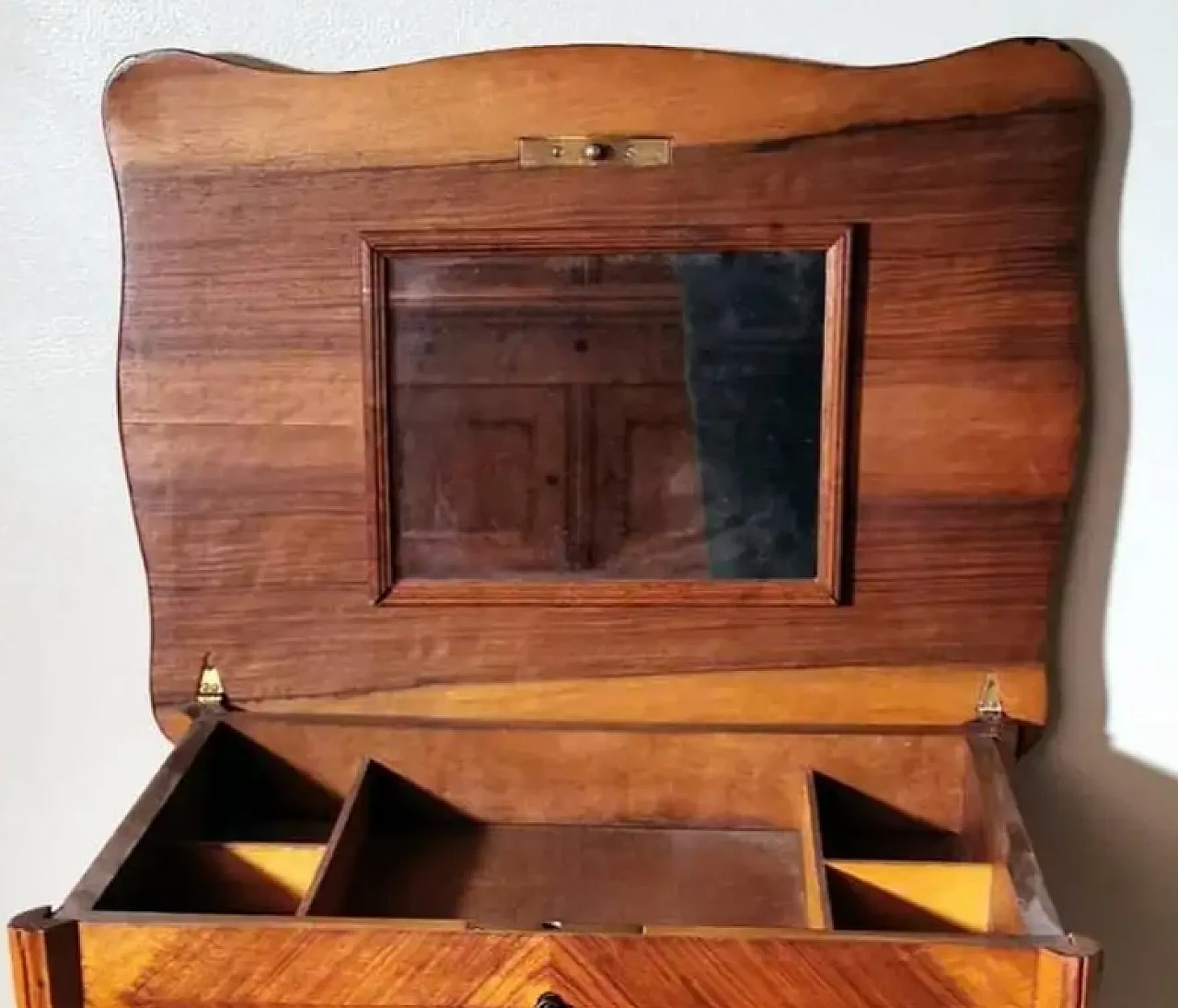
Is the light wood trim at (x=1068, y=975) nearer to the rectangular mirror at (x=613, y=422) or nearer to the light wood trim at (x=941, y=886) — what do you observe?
the light wood trim at (x=941, y=886)

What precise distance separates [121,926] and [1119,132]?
3.34ft

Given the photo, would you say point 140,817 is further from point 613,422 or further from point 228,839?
point 613,422

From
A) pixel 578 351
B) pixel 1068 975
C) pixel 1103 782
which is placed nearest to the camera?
pixel 1068 975

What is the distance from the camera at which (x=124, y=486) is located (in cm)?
146

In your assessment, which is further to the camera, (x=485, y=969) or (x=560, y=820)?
(x=560, y=820)

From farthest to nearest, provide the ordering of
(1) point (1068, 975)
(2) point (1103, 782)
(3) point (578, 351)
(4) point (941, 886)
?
(2) point (1103, 782) < (3) point (578, 351) < (4) point (941, 886) < (1) point (1068, 975)

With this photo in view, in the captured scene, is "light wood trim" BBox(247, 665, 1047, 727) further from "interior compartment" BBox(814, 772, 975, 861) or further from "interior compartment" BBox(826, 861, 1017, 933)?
"interior compartment" BBox(826, 861, 1017, 933)

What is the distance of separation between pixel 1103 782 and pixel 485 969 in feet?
2.25

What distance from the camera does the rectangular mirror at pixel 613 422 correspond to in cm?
136

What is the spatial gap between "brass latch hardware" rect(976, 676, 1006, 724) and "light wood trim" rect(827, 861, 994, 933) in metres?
0.21

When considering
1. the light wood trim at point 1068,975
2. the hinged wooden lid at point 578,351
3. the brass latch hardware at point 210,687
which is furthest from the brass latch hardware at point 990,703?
the brass latch hardware at point 210,687

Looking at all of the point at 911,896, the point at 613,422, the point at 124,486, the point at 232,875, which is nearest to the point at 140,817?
the point at 232,875

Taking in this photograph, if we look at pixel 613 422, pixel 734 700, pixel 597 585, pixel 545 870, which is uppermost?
pixel 613 422

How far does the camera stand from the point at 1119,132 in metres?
1.34
